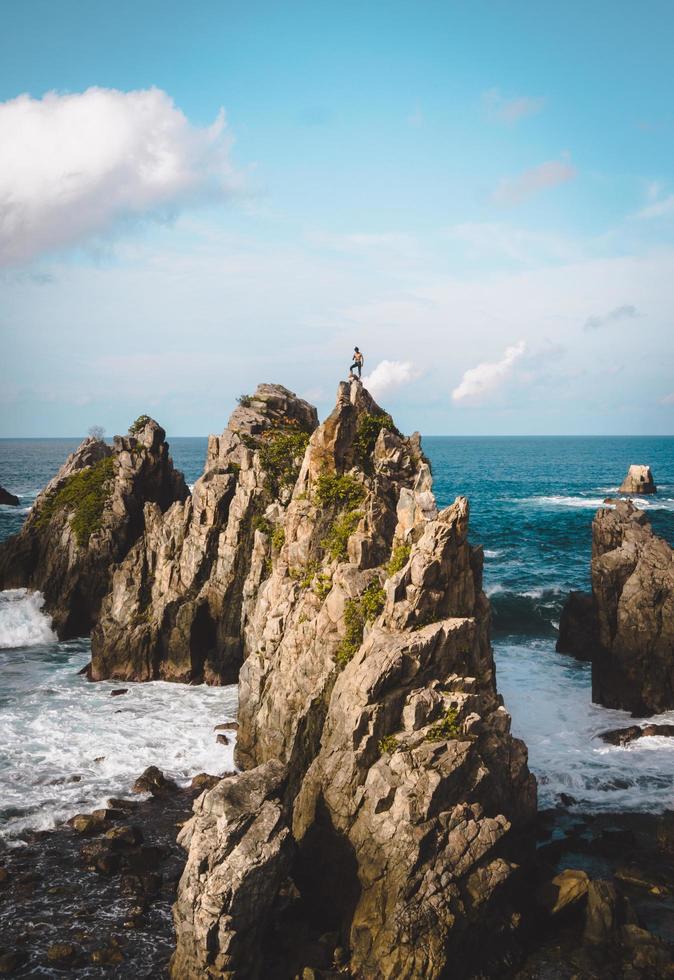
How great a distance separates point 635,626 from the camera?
115 feet

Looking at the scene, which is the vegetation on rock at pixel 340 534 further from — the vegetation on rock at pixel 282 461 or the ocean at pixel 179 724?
the vegetation on rock at pixel 282 461

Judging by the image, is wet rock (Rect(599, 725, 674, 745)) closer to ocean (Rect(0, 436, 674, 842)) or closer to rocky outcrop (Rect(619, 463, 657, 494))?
ocean (Rect(0, 436, 674, 842))

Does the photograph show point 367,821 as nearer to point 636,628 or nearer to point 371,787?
point 371,787

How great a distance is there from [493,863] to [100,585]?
36.9 metres

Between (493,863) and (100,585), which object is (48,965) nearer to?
(493,863)

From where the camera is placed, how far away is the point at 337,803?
20734mm

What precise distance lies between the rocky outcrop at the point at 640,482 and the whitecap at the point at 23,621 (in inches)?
3924

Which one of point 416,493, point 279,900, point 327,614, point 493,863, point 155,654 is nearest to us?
point 493,863

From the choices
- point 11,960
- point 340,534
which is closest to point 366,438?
point 340,534

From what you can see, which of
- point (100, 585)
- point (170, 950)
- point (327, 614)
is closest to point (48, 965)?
point (170, 950)

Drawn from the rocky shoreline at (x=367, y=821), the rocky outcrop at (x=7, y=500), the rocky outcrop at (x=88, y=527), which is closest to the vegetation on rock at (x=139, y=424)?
the rocky outcrop at (x=88, y=527)

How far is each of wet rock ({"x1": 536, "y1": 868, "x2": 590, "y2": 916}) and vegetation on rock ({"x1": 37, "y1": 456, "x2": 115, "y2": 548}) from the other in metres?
37.9

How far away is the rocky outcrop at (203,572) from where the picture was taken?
40156 mm

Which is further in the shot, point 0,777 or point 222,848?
point 0,777
